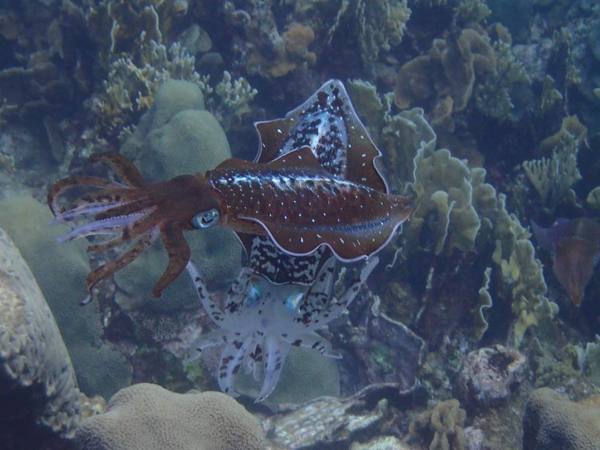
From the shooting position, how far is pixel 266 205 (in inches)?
105

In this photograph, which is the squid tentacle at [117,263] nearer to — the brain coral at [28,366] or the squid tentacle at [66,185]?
the squid tentacle at [66,185]

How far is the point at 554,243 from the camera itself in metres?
6.37

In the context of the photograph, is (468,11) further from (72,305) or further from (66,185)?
(66,185)

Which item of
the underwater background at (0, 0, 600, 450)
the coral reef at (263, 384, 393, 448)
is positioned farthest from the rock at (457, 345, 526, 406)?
the coral reef at (263, 384, 393, 448)

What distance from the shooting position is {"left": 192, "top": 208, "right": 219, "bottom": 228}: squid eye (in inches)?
95.0

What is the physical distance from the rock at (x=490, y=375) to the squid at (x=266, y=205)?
2.36 m

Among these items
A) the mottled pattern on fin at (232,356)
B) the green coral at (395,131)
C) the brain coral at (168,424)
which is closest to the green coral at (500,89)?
the green coral at (395,131)

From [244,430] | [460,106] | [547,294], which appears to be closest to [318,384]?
[244,430]

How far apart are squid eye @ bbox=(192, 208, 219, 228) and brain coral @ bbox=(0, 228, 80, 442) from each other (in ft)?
4.81

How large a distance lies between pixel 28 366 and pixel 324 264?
81.0 inches

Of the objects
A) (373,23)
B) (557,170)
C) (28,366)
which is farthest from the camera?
(373,23)

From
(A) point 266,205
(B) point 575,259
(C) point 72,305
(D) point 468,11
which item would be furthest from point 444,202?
(D) point 468,11

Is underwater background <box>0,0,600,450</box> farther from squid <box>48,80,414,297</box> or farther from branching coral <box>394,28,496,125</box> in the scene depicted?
squid <box>48,80,414,297</box>

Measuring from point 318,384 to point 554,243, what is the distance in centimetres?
359
